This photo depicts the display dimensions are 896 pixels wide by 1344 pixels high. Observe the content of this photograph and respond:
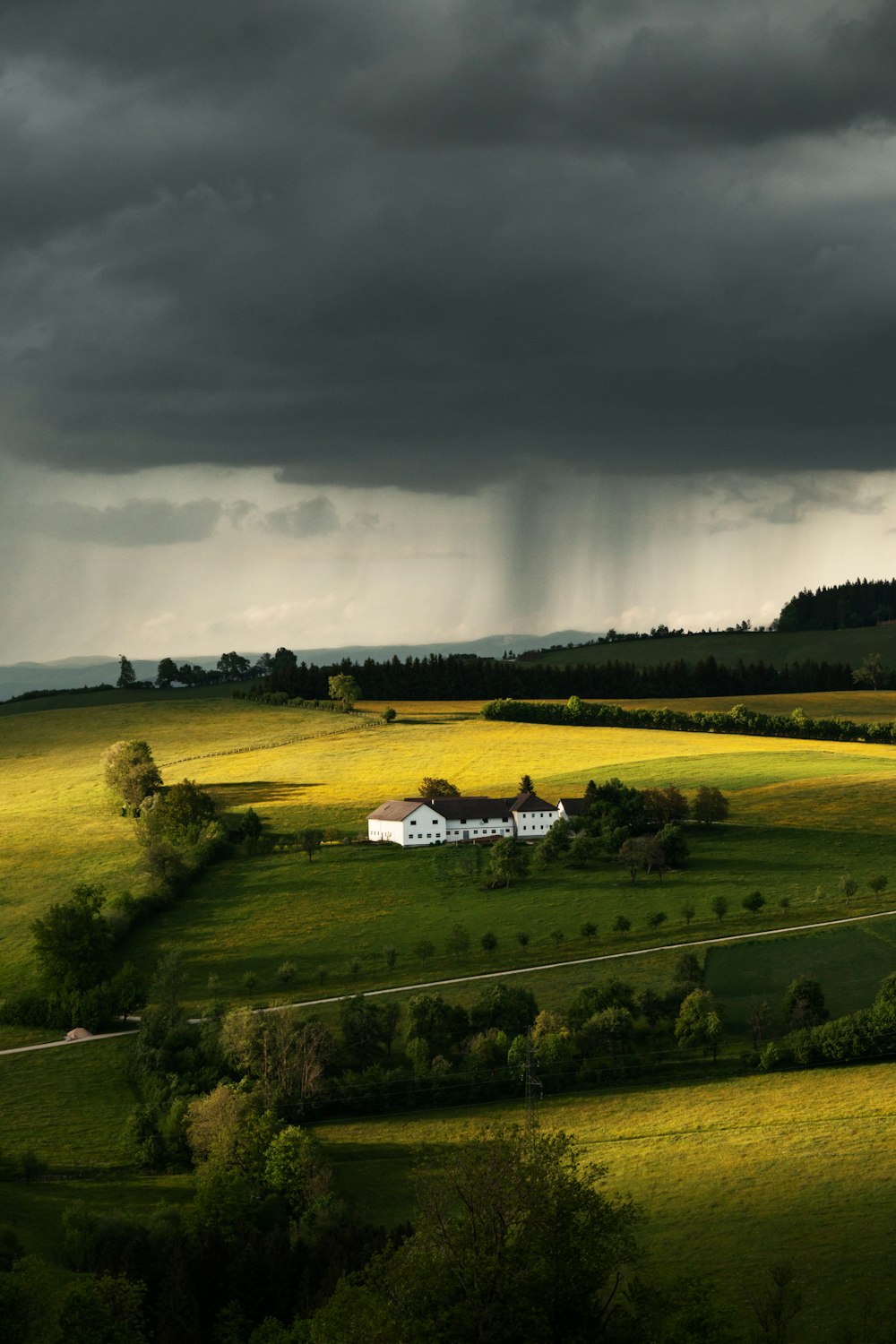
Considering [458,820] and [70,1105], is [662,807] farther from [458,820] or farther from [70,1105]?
[70,1105]

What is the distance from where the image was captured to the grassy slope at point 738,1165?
47.8 meters

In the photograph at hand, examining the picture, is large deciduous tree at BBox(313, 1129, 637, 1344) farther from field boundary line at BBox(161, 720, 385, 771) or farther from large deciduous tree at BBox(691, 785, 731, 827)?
field boundary line at BBox(161, 720, 385, 771)

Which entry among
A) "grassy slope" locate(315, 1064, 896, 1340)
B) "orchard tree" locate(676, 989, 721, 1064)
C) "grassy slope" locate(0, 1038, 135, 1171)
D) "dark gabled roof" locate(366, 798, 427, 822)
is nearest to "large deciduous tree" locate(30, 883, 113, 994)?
"grassy slope" locate(0, 1038, 135, 1171)

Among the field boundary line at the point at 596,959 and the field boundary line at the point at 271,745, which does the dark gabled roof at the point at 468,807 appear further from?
the field boundary line at the point at 271,745

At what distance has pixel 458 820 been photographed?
117188 mm

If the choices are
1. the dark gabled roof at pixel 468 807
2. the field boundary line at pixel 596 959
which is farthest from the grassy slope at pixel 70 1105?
the dark gabled roof at pixel 468 807

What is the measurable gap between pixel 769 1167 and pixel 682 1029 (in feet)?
54.2

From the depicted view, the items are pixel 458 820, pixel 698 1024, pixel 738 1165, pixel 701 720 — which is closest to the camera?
pixel 738 1165

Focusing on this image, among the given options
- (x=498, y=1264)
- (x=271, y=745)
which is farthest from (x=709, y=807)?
(x=498, y=1264)

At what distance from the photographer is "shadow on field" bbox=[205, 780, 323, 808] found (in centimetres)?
13300

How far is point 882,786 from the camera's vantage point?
124 meters

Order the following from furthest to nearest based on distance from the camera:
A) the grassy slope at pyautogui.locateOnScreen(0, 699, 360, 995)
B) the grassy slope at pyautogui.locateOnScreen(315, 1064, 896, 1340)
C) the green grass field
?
the grassy slope at pyautogui.locateOnScreen(0, 699, 360, 995) < the green grass field < the grassy slope at pyautogui.locateOnScreen(315, 1064, 896, 1340)

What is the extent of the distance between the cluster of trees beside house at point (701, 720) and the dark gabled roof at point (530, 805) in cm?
5691

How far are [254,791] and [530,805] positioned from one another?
32.6 m
